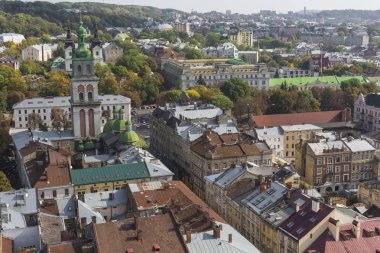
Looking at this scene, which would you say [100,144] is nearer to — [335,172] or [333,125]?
[335,172]

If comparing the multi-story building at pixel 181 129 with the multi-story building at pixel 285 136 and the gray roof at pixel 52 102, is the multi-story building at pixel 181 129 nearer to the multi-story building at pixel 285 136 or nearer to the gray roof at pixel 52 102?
the multi-story building at pixel 285 136

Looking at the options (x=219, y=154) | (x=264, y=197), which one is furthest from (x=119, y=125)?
(x=264, y=197)

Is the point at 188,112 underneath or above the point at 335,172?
above

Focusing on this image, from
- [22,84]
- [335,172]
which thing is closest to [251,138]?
[335,172]

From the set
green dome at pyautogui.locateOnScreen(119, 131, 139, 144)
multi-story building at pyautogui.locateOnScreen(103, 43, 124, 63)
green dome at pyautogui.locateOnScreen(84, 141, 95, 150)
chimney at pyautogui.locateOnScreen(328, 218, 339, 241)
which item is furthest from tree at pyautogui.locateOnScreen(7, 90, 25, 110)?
chimney at pyautogui.locateOnScreen(328, 218, 339, 241)

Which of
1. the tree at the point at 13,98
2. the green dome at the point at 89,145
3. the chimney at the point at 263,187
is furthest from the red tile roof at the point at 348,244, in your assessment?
the tree at the point at 13,98

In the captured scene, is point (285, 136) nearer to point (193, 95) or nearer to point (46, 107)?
point (193, 95)

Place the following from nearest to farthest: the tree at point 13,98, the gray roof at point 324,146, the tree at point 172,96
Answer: the gray roof at point 324,146 < the tree at point 172,96 < the tree at point 13,98

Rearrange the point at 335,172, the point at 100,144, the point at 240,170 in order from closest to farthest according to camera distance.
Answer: the point at 240,170, the point at 335,172, the point at 100,144
